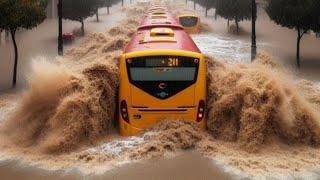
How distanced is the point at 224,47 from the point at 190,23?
4147mm

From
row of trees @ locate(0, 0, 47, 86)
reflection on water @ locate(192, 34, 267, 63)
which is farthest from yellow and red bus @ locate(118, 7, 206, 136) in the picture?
reflection on water @ locate(192, 34, 267, 63)

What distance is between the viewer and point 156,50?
11398 millimetres

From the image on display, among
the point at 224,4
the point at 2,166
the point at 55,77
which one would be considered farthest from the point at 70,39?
the point at 2,166

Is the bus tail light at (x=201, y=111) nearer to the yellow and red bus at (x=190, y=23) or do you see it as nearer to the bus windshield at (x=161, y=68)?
the bus windshield at (x=161, y=68)

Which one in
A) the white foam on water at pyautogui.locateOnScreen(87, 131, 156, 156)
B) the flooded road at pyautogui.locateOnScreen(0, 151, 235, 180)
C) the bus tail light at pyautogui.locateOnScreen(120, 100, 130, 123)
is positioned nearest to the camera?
the flooded road at pyautogui.locateOnScreen(0, 151, 235, 180)

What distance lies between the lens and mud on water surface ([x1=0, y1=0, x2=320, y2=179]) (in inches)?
422

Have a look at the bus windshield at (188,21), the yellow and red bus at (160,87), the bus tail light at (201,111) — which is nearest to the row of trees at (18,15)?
the yellow and red bus at (160,87)

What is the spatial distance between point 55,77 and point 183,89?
322 centimetres

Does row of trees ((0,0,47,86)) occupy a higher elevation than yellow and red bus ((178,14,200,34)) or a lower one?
higher

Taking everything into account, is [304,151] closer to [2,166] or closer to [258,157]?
[258,157]

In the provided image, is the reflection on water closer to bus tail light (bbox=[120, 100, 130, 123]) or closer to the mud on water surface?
the mud on water surface

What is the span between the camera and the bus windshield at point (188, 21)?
108ft

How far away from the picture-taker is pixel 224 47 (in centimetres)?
3048

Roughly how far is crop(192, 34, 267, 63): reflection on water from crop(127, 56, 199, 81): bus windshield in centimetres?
1314
